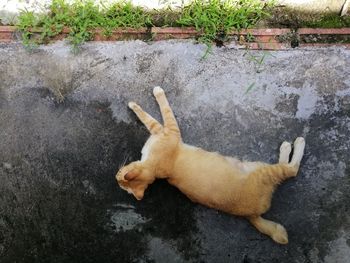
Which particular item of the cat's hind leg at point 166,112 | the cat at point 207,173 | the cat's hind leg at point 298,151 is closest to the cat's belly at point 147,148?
the cat at point 207,173

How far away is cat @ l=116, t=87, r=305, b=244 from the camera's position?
342cm

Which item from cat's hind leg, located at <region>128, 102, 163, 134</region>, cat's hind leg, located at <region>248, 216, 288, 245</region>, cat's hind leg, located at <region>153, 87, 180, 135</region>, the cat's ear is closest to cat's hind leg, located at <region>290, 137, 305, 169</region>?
cat's hind leg, located at <region>248, 216, 288, 245</region>

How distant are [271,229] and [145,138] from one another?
1.06 m

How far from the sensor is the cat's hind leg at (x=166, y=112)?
11.9 feet

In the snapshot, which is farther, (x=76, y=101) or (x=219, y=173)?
(x=76, y=101)

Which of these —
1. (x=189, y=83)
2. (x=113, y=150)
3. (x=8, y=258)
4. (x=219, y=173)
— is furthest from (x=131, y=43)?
(x=8, y=258)

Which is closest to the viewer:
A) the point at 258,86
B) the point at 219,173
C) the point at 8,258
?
the point at 219,173

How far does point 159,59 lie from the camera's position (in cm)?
374

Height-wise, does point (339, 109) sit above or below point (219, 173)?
above

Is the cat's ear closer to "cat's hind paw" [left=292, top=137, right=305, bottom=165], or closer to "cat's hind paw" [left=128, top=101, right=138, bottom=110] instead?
"cat's hind paw" [left=128, top=101, right=138, bottom=110]

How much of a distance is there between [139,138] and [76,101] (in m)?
0.52

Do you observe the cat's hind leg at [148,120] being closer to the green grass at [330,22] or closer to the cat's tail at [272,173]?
the cat's tail at [272,173]

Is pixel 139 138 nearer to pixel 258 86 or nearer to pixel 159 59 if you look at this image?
pixel 159 59

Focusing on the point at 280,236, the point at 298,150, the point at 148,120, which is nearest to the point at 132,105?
the point at 148,120
